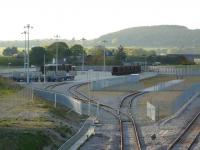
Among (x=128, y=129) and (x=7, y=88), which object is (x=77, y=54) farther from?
(x=128, y=129)

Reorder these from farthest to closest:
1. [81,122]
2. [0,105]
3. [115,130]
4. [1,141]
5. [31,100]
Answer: [31,100]
[0,105]
[81,122]
[115,130]
[1,141]

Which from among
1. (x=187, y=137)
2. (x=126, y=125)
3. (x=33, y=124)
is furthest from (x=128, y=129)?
(x=33, y=124)

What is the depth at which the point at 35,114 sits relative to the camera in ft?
117

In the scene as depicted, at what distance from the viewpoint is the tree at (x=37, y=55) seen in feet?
412

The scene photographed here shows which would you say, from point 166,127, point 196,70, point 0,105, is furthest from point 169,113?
point 196,70

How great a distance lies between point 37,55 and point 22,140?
103283mm

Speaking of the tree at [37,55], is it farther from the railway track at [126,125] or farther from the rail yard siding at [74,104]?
the rail yard siding at [74,104]

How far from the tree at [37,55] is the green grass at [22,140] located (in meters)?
100

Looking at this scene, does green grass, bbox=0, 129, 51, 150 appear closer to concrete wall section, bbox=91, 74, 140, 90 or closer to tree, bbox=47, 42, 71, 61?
concrete wall section, bbox=91, 74, 140, 90

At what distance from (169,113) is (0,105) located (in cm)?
1321

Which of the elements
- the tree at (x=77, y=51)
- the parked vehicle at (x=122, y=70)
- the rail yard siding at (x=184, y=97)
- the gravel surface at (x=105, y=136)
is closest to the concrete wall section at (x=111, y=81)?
the rail yard siding at (x=184, y=97)

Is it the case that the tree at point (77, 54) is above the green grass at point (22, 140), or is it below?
above

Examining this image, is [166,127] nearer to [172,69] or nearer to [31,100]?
[31,100]

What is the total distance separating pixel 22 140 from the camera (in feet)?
78.4
